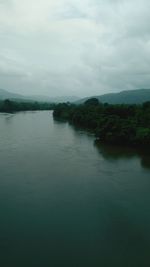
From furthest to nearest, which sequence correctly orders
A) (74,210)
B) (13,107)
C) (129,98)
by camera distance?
(129,98), (13,107), (74,210)

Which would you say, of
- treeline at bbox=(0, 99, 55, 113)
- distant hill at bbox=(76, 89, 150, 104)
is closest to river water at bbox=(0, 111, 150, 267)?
treeline at bbox=(0, 99, 55, 113)

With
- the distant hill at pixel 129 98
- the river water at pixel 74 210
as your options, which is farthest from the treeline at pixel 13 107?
the river water at pixel 74 210

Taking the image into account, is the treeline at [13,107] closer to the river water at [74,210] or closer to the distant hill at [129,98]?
the distant hill at [129,98]

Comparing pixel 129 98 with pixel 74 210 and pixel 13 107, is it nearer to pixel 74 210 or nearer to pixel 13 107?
pixel 13 107

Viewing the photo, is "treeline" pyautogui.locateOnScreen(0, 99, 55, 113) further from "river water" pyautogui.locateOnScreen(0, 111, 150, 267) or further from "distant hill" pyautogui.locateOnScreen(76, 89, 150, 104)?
"river water" pyautogui.locateOnScreen(0, 111, 150, 267)

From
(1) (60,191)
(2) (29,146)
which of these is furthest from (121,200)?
(2) (29,146)

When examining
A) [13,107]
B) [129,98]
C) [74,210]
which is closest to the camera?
[74,210]

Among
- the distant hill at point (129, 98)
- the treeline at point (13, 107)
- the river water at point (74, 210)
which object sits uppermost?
the distant hill at point (129, 98)

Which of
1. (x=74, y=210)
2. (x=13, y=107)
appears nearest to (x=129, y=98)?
(x=13, y=107)


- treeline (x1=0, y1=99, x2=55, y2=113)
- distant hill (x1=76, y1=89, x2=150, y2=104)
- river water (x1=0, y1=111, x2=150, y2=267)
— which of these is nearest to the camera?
river water (x1=0, y1=111, x2=150, y2=267)

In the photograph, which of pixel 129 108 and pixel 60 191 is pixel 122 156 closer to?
pixel 60 191
